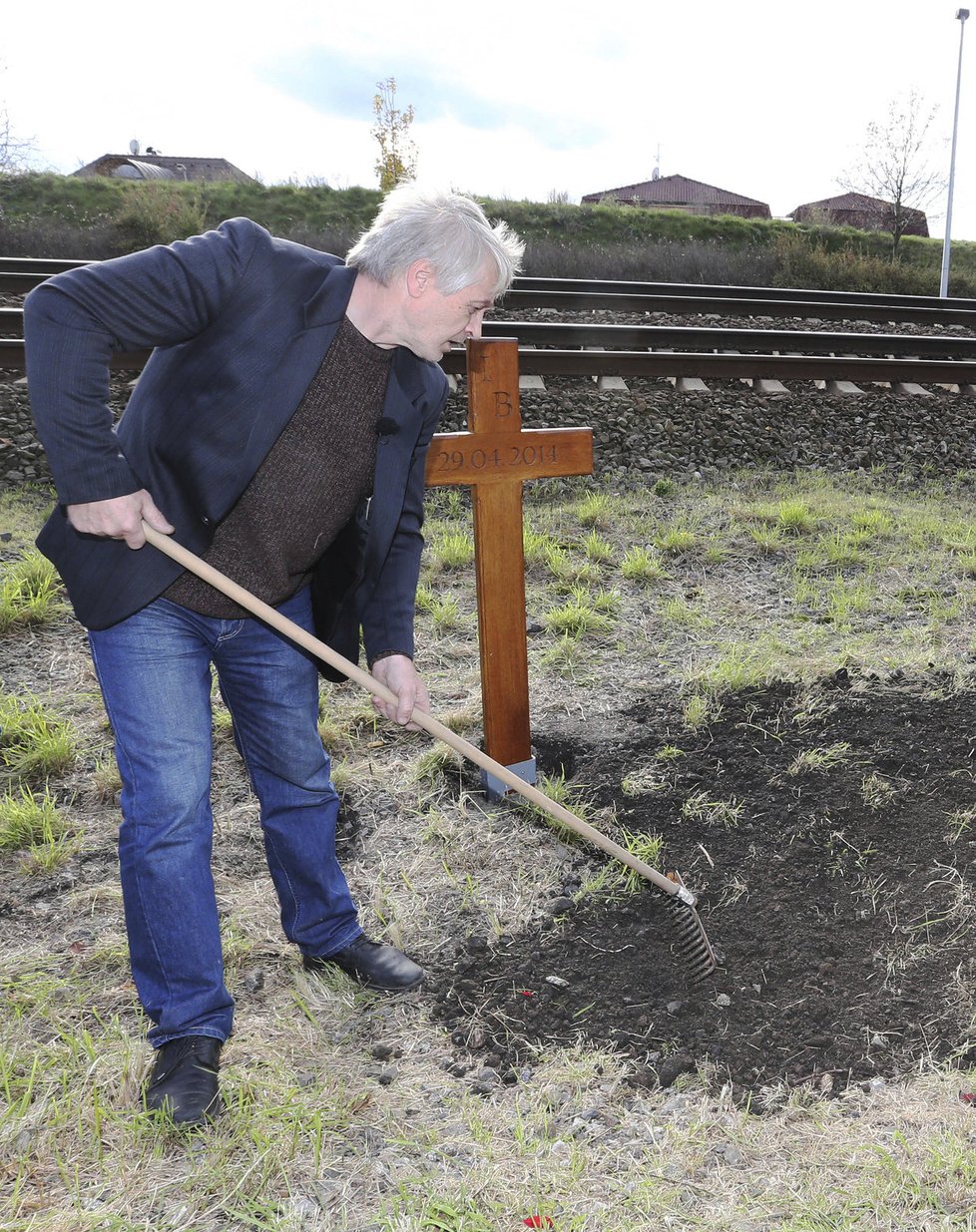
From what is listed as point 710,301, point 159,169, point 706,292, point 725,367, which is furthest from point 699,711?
point 159,169

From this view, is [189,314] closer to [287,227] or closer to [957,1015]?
[957,1015]

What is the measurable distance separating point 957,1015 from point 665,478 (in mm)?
4559

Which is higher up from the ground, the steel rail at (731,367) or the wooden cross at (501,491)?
the steel rail at (731,367)

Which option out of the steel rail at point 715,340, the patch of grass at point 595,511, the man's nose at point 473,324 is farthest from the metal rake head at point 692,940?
the steel rail at point 715,340

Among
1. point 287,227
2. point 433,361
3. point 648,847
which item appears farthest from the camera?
point 287,227

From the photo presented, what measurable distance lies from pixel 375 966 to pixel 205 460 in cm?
140

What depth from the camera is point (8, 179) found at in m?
16.9

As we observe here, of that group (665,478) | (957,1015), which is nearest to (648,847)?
(957,1015)

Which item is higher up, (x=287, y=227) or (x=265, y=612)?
(x=287, y=227)

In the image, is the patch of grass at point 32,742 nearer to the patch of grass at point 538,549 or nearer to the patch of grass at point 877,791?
the patch of grass at point 538,549

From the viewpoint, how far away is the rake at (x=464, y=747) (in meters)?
2.00

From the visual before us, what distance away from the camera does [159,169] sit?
2544 cm

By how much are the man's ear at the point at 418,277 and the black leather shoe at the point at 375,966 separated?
165cm

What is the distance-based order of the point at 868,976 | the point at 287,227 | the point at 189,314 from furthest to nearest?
the point at 287,227
the point at 868,976
the point at 189,314
